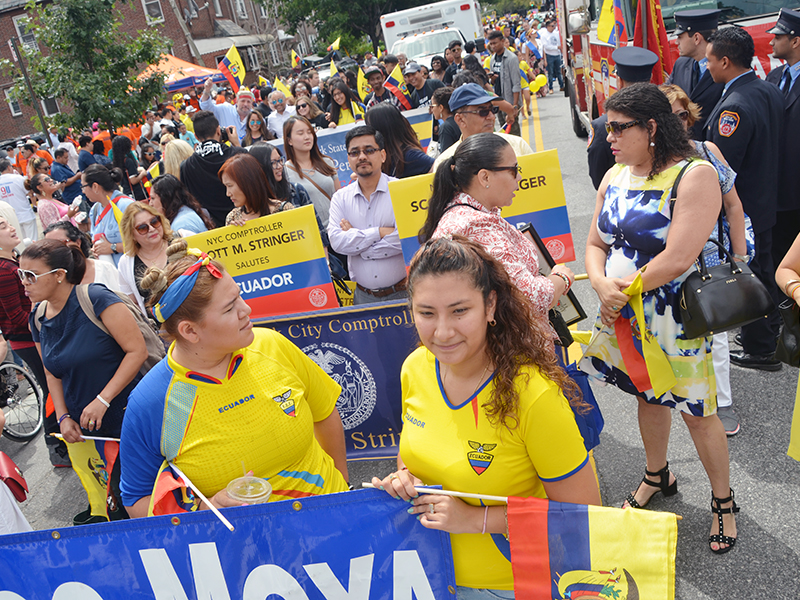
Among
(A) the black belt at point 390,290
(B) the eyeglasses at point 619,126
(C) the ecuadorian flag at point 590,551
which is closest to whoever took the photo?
(C) the ecuadorian flag at point 590,551

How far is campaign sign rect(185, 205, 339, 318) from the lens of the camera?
4.60 metres

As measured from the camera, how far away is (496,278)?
2.08 metres

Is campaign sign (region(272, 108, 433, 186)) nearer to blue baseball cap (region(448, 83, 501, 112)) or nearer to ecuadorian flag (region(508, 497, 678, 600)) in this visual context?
blue baseball cap (region(448, 83, 501, 112))

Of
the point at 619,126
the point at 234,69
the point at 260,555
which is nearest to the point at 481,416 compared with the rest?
the point at 260,555

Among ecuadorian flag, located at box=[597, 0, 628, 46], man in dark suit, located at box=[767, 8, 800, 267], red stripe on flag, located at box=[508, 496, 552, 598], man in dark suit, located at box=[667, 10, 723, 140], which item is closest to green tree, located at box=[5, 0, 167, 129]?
ecuadorian flag, located at box=[597, 0, 628, 46]

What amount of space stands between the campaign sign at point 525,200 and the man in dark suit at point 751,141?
1233 millimetres

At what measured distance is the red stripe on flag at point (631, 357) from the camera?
→ 3.03 meters

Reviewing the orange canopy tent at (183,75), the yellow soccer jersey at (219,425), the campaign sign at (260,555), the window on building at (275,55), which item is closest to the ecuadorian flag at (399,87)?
the yellow soccer jersey at (219,425)

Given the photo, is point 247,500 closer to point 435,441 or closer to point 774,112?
point 435,441

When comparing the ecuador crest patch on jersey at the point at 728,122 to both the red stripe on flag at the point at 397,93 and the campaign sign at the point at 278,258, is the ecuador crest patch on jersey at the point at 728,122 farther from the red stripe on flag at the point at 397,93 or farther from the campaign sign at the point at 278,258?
the red stripe on flag at the point at 397,93

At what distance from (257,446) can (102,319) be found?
1875mm

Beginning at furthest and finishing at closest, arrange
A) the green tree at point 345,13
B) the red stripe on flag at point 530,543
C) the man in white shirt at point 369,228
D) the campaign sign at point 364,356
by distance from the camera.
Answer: the green tree at point 345,13
the man in white shirt at point 369,228
the campaign sign at point 364,356
the red stripe on flag at point 530,543

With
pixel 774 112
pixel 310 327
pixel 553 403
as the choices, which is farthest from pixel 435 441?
pixel 774 112

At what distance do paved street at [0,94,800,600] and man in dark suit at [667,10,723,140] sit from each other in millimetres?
2220
